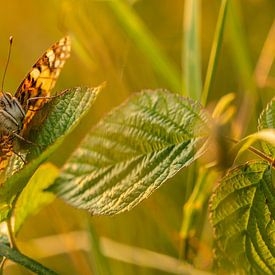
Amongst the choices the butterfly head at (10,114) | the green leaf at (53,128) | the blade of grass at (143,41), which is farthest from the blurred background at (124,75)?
the green leaf at (53,128)

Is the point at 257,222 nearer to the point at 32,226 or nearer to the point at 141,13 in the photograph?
the point at 32,226

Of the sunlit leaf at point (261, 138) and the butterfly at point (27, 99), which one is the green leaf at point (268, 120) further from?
the butterfly at point (27, 99)

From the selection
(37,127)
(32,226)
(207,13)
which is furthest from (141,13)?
(37,127)

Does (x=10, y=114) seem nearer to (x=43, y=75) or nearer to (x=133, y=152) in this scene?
(x=43, y=75)

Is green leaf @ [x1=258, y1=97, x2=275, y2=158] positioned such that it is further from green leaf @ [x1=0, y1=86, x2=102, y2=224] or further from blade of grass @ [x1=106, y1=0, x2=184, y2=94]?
blade of grass @ [x1=106, y1=0, x2=184, y2=94]

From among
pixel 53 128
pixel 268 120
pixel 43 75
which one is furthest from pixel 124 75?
pixel 268 120

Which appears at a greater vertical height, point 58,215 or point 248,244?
point 58,215
